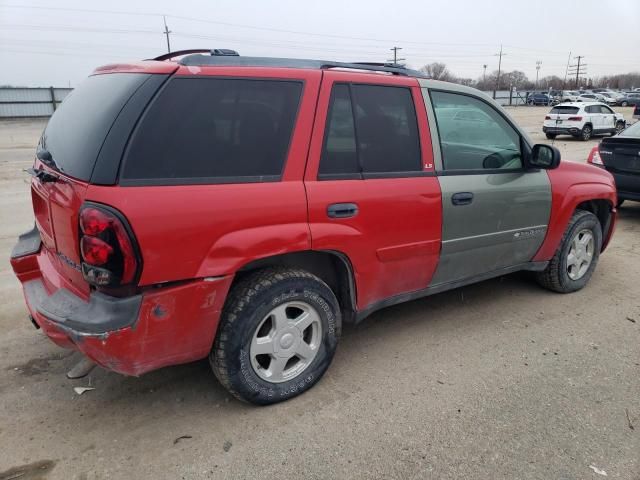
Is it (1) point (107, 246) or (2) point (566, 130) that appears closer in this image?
(1) point (107, 246)

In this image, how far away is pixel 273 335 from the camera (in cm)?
275

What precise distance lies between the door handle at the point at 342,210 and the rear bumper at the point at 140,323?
2.25ft

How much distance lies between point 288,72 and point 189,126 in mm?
670

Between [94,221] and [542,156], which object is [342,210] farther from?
[542,156]

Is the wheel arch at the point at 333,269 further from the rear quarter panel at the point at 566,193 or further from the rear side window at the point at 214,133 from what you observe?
the rear quarter panel at the point at 566,193

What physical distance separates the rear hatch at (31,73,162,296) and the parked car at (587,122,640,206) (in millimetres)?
6911

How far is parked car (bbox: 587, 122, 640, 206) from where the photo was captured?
693 centimetres

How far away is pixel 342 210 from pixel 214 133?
32.5 inches

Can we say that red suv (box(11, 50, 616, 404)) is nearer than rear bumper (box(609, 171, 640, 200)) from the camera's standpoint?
Yes

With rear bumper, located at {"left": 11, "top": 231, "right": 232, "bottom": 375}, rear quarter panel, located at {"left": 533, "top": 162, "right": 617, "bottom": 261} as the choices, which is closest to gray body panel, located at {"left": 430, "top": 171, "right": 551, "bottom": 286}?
rear quarter panel, located at {"left": 533, "top": 162, "right": 617, "bottom": 261}

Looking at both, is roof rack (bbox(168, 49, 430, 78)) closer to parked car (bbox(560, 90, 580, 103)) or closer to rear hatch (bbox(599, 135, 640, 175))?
rear hatch (bbox(599, 135, 640, 175))

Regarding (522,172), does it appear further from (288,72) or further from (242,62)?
(242,62)

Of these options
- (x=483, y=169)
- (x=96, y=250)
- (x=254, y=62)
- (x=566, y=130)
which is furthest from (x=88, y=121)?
(x=566, y=130)

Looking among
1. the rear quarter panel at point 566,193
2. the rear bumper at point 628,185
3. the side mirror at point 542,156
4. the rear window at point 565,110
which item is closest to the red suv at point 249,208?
the side mirror at point 542,156
